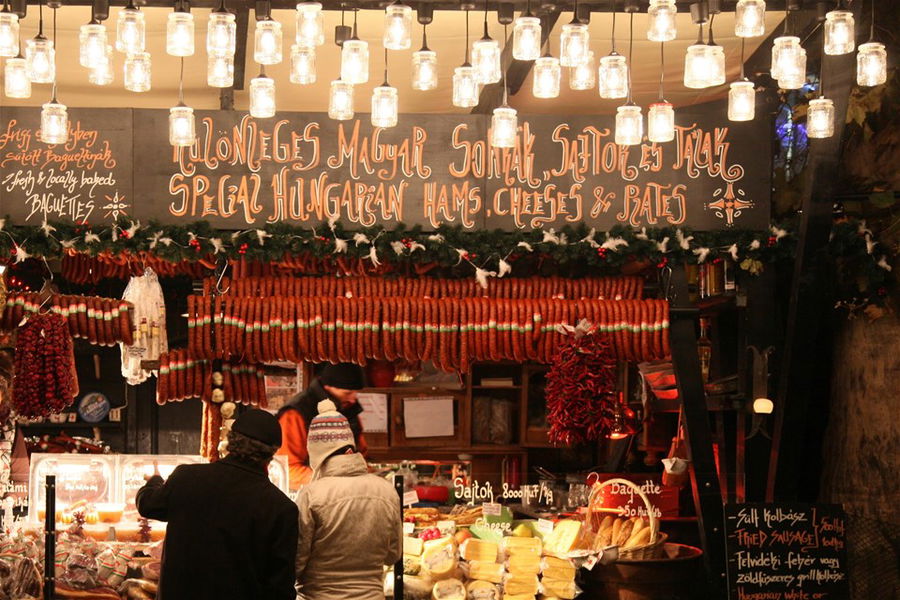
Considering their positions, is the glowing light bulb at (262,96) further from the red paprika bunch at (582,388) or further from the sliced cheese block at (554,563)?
the sliced cheese block at (554,563)

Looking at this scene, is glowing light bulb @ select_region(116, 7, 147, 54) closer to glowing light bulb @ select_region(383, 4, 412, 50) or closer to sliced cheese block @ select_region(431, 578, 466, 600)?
glowing light bulb @ select_region(383, 4, 412, 50)

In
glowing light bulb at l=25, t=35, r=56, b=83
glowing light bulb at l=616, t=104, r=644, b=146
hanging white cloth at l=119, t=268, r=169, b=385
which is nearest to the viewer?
glowing light bulb at l=25, t=35, r=56, b=83

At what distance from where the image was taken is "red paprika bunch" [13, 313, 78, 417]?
281 inches

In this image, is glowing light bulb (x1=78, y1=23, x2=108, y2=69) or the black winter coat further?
glowing light bulb (x1=78, y1=23, x2=108, y2=69)

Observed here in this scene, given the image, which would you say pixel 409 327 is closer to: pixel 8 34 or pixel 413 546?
pixel 413 546

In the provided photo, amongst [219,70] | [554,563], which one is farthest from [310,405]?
[219,70]

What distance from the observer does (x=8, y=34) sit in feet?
18.5

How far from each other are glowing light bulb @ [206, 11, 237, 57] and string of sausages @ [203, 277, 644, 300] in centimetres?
247

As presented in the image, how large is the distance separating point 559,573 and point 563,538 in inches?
13.7

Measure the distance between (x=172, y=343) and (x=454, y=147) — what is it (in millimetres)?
6168

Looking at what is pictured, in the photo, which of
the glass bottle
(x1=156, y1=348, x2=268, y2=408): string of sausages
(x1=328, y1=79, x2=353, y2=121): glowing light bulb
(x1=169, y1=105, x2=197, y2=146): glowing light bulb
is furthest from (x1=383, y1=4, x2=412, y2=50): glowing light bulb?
the glass bottle

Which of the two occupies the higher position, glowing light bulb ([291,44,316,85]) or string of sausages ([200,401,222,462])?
glowing light bulb ([291,44,316,85])

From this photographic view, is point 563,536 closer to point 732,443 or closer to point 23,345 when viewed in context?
point 732,443

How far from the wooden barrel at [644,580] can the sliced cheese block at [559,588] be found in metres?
0.30
